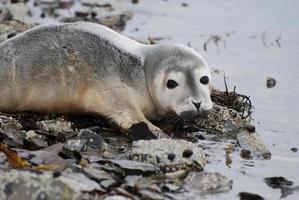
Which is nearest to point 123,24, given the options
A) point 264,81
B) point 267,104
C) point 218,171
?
point 264,81

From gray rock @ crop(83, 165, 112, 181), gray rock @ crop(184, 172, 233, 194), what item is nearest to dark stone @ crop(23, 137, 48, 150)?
gray rock @ crop(83, 165, 112, 181)

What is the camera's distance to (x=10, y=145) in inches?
258

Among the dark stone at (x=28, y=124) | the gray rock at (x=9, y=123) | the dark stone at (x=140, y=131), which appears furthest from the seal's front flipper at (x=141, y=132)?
the gray rock at (x=9, y=123)

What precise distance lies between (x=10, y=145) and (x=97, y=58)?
1546mm

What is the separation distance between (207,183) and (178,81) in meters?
1.58

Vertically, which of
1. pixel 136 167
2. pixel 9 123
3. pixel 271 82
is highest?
pixel 271 82

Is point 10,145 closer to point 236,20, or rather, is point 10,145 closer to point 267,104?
point 267,104

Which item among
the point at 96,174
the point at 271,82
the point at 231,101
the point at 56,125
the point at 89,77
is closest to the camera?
the point at 96,174

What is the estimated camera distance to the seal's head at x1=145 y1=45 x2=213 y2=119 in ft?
24.2

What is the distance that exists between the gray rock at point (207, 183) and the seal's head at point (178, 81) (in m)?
1.20

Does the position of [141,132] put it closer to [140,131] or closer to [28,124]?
[140,131]

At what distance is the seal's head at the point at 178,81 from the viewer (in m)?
7.37

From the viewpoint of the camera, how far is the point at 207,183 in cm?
611

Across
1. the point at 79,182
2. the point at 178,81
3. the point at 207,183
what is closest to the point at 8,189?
the point at 79,182
